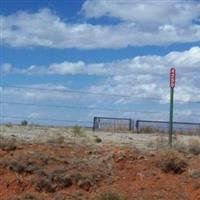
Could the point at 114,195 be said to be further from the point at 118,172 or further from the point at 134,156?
the point at 134,156

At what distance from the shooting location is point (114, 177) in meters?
18.2

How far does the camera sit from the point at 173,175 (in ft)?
61.2

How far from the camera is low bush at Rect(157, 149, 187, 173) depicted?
18.9m

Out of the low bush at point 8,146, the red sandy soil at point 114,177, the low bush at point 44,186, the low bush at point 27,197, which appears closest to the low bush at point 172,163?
the red sandy soil at point 114,177

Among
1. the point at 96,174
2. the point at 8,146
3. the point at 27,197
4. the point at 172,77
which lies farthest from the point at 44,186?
the point at 172,77

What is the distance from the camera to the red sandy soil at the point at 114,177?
17.0 metres

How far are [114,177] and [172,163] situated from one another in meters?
1.74

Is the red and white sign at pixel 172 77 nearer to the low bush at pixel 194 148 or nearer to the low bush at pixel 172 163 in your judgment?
the low bush at pixel 194 148

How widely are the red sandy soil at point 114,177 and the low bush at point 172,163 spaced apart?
0.14 meters

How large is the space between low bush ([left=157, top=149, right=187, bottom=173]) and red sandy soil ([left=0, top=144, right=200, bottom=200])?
0.14m

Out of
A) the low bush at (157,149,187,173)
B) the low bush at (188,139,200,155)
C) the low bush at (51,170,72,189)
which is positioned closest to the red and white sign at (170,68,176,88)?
the low bush at (188,139,200,155)

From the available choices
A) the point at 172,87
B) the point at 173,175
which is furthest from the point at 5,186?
the point at 172,87

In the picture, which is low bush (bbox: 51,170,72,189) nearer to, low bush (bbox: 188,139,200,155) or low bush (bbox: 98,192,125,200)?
low bush (bbox: 98,192,125,200)

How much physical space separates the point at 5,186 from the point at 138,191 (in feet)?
11.1
